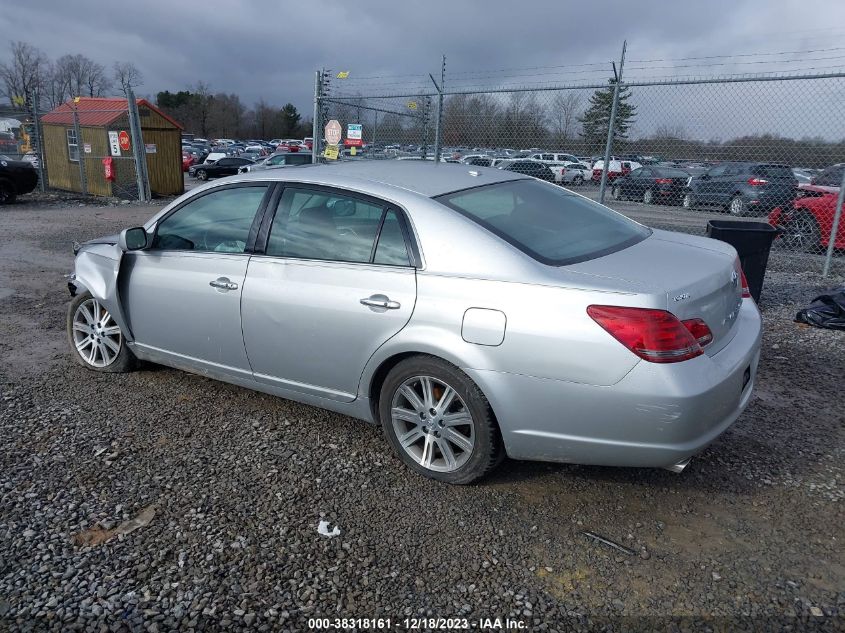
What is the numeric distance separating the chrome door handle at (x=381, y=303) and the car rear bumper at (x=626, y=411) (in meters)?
0.53

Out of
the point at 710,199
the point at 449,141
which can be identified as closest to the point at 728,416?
the point at 449,141

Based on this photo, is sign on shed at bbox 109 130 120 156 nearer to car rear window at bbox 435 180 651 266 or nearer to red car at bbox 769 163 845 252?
red car at bbox 769 163 845 252

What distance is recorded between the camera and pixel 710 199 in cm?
1337

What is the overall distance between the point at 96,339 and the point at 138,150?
13.2m

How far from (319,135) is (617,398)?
925cm

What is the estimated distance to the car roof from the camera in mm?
3652

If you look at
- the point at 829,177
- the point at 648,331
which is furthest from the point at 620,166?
the point at 648,331

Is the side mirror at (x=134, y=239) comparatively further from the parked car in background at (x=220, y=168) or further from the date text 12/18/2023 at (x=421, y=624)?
the parked car in background at (x=220, y=168)

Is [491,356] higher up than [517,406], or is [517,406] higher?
[491,356]

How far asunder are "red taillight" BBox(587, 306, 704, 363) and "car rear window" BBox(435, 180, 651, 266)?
0.45 meters

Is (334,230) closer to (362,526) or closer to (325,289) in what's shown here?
(325,289)

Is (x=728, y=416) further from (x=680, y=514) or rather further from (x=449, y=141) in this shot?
(x=449, y=141)

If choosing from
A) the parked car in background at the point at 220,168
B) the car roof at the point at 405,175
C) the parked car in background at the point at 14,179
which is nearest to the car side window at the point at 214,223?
the car roof at the point at 405,175

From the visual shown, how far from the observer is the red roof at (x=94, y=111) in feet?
55.9
